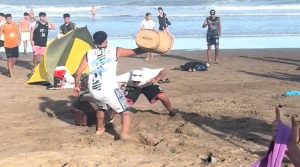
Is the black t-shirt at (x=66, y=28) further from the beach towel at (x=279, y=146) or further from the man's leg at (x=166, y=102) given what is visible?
the beach towel at (x=279, y=146)

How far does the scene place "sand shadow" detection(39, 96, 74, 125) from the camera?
31.5 ft

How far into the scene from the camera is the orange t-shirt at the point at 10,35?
14.3 meters

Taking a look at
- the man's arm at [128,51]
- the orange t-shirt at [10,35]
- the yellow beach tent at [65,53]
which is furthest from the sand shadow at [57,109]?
the orange t-shirt at [10,35]

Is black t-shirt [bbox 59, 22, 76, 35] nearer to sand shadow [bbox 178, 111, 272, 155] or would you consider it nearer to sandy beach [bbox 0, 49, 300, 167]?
sandy beach [bbox 0, 49, 300, 167]

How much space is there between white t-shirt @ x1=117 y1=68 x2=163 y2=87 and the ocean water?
12808 mm

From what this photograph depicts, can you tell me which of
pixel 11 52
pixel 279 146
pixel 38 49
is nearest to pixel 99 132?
pixel 279 146

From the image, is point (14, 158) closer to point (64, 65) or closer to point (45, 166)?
point (45, 166)

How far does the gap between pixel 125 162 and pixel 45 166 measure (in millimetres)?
995

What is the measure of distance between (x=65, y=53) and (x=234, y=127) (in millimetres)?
5855

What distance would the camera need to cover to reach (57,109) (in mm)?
10273

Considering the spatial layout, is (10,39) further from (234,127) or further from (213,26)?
(234,127)

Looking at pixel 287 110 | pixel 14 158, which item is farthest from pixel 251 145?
pixel 14 158

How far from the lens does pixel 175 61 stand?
17562 millimetres

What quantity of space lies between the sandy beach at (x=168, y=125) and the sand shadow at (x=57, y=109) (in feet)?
0.06
